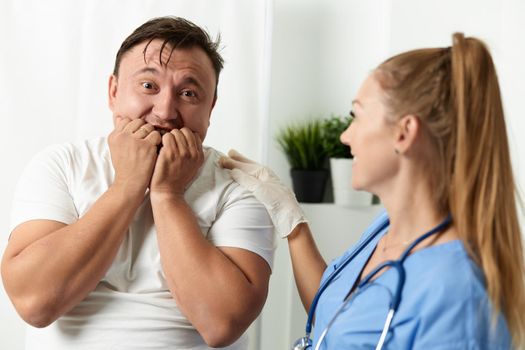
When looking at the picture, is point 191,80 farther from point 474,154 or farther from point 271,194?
point 474,154

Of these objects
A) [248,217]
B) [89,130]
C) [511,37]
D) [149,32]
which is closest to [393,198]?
[248,217]

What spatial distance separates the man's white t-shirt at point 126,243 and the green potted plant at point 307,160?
109 centimetres

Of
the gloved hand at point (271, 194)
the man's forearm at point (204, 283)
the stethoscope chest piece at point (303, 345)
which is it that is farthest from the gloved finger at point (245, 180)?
the stethoscope chest piece at point (303, 345)

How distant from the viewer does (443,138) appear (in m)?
1.02

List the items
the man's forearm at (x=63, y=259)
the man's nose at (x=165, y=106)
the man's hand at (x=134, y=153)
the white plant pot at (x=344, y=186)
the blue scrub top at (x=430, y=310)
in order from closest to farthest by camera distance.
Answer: the blue scrub top at (x=430, y=310) → the man's forearm at (x=63, y=259) → the man's hand at (x=134, y=153) → the man's nose at (x=165, y=106) → the white plant pot at (x=344, y=186)

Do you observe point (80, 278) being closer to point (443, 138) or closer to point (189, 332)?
point (189, 332)

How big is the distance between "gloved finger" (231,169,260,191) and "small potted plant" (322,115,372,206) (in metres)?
1.00

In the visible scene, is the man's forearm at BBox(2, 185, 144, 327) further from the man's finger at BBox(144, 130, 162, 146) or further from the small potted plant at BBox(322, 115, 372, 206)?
the small potted plant at BBox(322, 115, 372, 206)

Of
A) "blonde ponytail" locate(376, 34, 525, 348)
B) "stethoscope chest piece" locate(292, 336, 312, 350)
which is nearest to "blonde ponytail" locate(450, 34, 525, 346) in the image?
"blonde ponytail" locate(376, 34, 525, 348)

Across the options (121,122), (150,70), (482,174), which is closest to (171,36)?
(150,70)

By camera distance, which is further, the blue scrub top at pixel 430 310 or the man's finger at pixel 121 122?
the man's finger at pixel 121 122

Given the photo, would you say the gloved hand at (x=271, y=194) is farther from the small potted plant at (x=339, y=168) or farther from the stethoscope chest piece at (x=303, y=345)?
the small potted plant at (x=339, y=168)

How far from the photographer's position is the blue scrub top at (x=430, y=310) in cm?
94

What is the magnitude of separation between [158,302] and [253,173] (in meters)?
0.42
